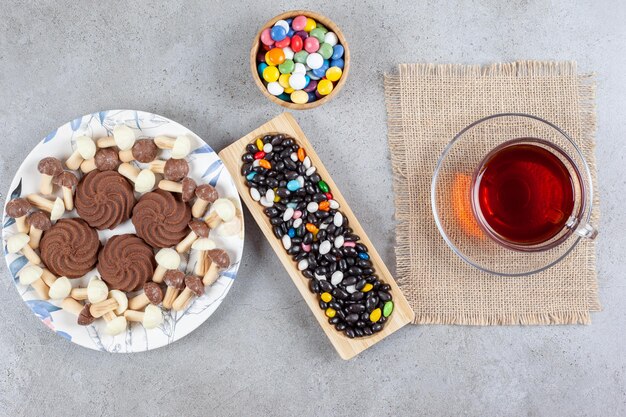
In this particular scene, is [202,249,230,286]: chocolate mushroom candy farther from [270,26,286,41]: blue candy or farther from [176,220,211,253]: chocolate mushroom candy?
[270,26,286,41]: blue candy

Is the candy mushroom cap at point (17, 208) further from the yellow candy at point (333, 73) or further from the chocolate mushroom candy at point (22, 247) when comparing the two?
the yellow candy at point (333, 73)

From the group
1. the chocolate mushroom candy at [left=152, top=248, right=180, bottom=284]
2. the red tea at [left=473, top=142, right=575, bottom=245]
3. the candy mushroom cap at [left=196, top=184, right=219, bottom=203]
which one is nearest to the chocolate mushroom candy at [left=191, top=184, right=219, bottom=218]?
the candy mushroom cap at [left=196, top=184, right=219, bottom=203]

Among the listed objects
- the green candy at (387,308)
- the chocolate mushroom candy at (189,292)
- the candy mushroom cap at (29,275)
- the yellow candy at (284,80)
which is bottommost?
the green candy at (387,308)

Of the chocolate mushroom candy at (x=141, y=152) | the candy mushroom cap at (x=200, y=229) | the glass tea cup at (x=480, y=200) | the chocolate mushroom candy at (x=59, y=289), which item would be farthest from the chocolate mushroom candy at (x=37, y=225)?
the glass tea cup at (x=480, y=200)

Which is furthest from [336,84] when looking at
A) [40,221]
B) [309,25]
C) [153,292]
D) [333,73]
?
[40,221]

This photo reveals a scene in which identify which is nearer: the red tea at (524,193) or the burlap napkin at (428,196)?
the red tea at (524,193)

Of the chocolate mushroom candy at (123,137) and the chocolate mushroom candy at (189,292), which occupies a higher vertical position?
the chocolate mushroom candy at (123,137)
